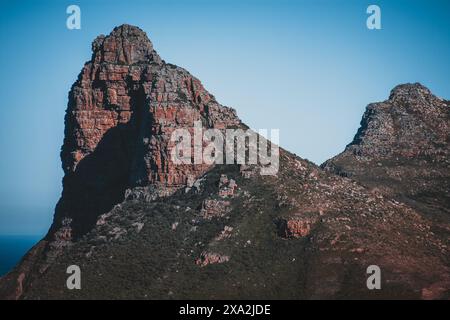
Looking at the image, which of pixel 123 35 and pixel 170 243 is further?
pixel 123 35

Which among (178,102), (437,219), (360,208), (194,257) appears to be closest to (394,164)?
(437,219)

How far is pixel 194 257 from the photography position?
9944 centimetres

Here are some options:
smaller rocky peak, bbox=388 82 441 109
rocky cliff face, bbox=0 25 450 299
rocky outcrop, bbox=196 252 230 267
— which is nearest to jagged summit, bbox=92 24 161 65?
rocky cliff face, bbox=0 25 450 299

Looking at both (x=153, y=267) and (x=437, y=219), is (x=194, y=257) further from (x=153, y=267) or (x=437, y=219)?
(x=437, y=219)

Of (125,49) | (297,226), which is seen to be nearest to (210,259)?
(297,226)

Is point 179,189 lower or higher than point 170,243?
higher

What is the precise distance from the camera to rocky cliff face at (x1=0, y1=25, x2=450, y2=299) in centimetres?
9325

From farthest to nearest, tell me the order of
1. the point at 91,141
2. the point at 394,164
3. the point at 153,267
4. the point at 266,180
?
the point at 394,164
the point at 91,141
the point at 266,180
the point at 153,267

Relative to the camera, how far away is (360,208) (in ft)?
343

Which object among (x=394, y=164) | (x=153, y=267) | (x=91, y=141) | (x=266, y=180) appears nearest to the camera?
(x=153, y=267)

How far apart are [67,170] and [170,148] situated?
31.3m

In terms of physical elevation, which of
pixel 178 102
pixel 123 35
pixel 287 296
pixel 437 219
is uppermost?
pixel 123 35

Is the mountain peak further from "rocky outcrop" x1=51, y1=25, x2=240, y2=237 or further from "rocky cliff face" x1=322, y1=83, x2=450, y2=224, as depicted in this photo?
"rocky outcrop" x1=51, y1=25, x2=240, y2=237

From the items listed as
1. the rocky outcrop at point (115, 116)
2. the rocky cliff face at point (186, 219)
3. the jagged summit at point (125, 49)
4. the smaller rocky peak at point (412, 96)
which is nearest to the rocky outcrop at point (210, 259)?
the rocky cliff face at point (186, 219)
